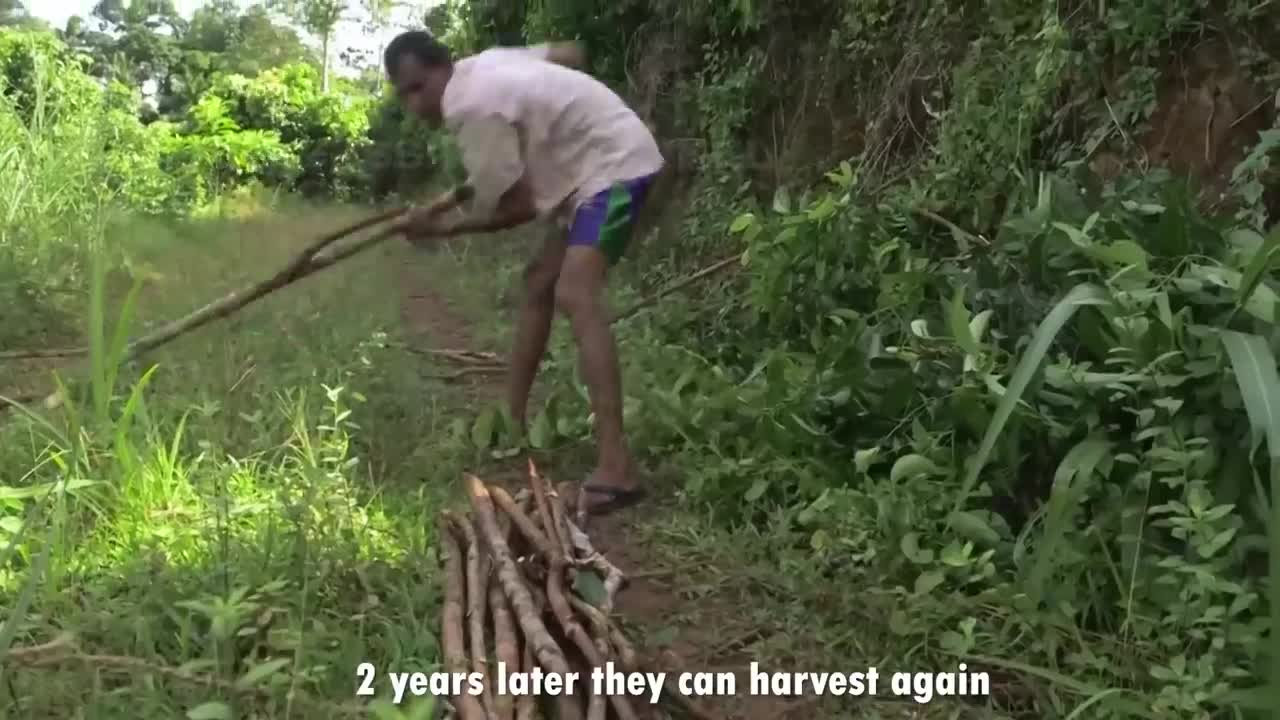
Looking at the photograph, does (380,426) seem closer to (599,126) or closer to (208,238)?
(599,126)

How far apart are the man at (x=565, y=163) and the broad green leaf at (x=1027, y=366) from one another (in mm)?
1026

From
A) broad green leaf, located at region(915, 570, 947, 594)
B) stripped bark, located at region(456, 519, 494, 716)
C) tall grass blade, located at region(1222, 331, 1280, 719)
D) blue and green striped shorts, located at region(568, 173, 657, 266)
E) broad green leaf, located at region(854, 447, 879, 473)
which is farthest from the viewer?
blue and green striped shorts, located at region(568, 173, 657, 266)

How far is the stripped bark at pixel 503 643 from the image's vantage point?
5.45 ft

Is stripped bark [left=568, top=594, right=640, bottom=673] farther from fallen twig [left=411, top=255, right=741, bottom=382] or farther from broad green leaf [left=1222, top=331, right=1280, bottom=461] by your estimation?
fallen twig [left=411, top=255, right=741, bottom=382]

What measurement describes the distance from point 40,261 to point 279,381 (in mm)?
1865

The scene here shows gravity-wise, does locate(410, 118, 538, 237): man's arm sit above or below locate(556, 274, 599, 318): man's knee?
above

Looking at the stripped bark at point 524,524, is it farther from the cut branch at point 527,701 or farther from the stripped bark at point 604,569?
the cut branch at point 527,701

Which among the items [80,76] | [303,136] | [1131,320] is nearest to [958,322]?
[1131,320]

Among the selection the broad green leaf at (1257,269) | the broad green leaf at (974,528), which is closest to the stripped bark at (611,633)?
the broad green leaf at (974,528)

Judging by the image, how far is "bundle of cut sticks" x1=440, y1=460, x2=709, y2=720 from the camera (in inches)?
66.4

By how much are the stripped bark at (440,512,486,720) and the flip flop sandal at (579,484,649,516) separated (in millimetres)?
403

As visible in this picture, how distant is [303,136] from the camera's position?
13492 mm

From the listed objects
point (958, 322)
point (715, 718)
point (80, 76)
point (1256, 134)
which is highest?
point (80, 76)

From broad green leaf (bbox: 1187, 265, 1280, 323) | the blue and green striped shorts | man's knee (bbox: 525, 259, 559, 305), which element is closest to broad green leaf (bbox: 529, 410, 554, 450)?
man's knee (bbox: 525, 259, 559, 305)
